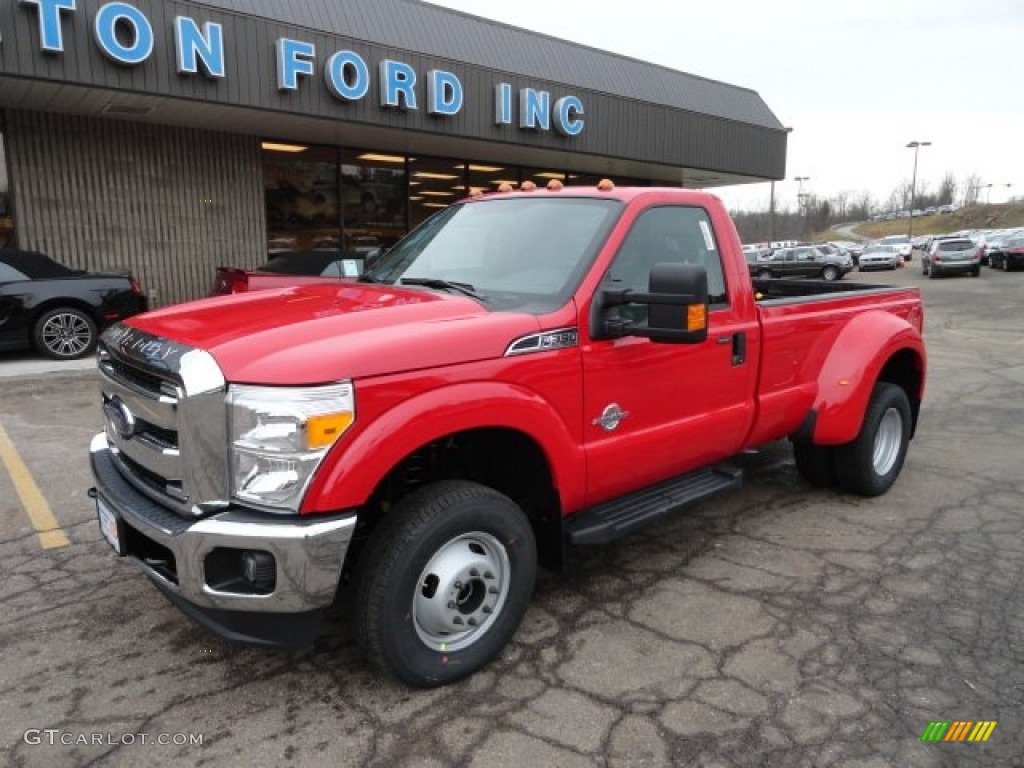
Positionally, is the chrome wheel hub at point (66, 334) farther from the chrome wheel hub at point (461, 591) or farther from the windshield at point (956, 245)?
the windshield at point (956, 245)

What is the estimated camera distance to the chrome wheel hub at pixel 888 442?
508cm

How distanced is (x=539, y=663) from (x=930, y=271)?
1360 inches

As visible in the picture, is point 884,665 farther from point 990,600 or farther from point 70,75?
point 70,75

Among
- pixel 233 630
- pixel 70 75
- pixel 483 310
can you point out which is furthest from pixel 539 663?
pixel 70 75

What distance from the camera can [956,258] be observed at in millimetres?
30812

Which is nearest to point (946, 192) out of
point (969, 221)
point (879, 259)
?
point (969, 221)

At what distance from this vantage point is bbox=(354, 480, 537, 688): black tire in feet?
8.71

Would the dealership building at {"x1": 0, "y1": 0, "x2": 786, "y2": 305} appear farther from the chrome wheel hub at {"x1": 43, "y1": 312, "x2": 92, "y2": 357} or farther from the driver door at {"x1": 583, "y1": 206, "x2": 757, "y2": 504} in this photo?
the driver door at {"x1": 583, "y1": 206, "x2": 757, "y2": 504}

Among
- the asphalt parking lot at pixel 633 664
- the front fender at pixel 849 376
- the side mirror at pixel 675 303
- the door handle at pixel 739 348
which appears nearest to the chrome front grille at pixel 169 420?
the asphalt parking lot at pixel 633 664

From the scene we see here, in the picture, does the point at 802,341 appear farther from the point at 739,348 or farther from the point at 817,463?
the point at 817,463

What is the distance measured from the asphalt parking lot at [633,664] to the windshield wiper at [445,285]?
1.49m

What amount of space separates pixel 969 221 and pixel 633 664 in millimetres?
114742

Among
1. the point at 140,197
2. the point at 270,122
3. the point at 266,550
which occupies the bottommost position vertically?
the point at 266,550

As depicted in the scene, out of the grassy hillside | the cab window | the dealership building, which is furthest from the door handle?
the grassy hillside
